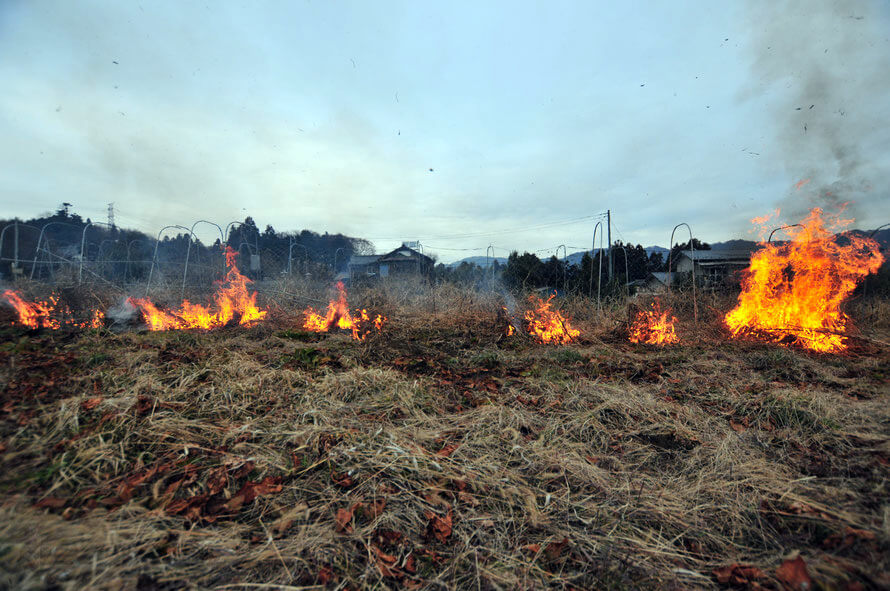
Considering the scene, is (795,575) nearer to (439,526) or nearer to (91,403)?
(439,526)

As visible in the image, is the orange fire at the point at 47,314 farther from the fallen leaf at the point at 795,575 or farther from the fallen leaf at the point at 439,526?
the fallen leaf at the point at 795,575

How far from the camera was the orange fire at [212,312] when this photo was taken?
27.6 ft

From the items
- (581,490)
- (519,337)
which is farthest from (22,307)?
(581,490)

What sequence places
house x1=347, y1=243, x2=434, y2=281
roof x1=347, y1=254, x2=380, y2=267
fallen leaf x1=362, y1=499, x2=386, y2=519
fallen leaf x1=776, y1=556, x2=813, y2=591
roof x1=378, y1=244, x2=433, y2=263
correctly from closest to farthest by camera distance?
fallen leaf x1=776, y1=556, x2=813, y2=591
fallen leaf x1=362, y1=499, x2=386, y2=519
house x1=347, y1=243, x2=434, y2=281
roof x1=378, y1=244, x2=433, y2=263
roof x1=347, y1=254, x2=380, y2=267

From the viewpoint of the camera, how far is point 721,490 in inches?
93.3

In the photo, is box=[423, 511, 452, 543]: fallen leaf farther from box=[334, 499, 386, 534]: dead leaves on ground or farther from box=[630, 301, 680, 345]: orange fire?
box=[630, 301, 680, 345]: orange fire

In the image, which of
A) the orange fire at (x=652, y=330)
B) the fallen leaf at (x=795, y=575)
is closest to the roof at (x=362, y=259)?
the orange fire at (x=652, y=330)

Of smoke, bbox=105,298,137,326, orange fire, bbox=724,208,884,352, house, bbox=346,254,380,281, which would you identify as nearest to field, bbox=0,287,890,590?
orange fire, bbox=724,208,884,352

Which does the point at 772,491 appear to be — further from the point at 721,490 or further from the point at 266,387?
the point at 266,387

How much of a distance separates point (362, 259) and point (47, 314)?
29.2 metres

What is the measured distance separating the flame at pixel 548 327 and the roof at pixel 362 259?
28.3 meters

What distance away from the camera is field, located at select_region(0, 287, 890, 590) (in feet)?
5.54

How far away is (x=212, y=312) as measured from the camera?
9547mm

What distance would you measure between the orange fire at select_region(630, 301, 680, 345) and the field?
346 cm
